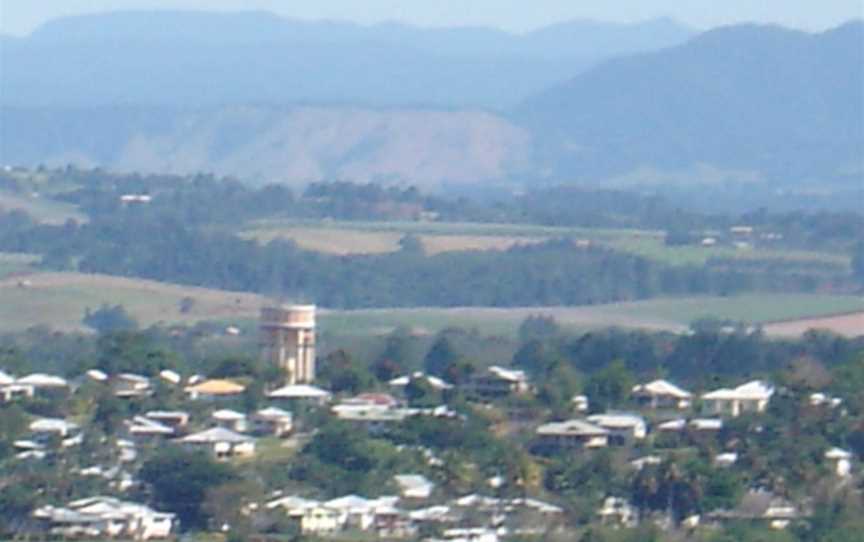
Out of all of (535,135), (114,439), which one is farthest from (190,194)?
(535,135)

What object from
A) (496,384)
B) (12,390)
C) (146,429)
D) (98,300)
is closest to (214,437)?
(146,429)

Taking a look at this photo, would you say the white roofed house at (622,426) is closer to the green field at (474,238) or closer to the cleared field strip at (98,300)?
the cleared field strip at (98,300)

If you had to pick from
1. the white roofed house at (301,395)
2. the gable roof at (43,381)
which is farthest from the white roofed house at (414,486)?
the gable roof at (43,381)

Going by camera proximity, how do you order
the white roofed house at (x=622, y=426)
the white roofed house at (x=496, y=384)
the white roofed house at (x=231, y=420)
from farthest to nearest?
the white roofed house at (x=496, y=384) → the white roofed house at (x=231, y=420) → the white roofed house at (x=622, y=426)

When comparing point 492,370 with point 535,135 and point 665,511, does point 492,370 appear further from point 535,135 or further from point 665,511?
point 535,135

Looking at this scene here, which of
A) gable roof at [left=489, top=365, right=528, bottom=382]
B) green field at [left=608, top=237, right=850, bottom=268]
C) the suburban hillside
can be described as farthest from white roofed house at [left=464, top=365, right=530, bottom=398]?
the suburban hillside

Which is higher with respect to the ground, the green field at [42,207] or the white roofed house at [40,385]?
the white roofed house at [40,385]
